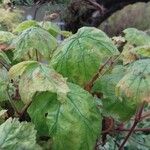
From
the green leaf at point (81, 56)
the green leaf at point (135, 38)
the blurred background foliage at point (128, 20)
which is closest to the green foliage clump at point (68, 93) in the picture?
the green leaf at point (81, 56)

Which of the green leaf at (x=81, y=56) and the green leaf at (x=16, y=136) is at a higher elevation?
the green leaf at (x=81, y=56)

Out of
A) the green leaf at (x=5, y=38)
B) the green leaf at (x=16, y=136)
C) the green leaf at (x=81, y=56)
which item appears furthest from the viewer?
the green leaf at (x=5, y=38)

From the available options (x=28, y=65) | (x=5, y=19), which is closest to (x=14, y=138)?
(x=28, y=65)

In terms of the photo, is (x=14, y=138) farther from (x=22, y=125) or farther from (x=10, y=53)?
(x=10, y=53)

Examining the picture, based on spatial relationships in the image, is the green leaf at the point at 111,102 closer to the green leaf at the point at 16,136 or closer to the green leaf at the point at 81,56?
the green leaf at the point at 81,56

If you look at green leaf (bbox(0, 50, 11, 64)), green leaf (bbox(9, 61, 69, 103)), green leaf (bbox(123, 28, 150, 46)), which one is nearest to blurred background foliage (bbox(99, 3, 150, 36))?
green leaf (bbox(123, 28, 150, 46))
